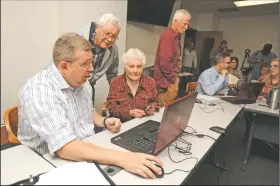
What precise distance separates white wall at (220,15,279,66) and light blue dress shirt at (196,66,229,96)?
22 centimetres

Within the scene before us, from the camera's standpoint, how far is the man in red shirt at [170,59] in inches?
56.1

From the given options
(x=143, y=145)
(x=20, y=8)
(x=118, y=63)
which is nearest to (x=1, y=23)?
(x=20, y=8)

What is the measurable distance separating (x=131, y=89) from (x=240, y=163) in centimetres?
113

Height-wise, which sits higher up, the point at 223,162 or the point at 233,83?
the point at 233,83

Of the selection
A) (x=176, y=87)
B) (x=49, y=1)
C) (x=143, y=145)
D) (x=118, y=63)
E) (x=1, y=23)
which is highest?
(x=49, y=1)

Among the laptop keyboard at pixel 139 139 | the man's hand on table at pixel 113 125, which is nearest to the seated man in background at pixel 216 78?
the laptop keyboard at pixel 139 139

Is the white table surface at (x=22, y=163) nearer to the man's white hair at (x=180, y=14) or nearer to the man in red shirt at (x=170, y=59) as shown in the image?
the man in red shirt at (x=170, y=59)

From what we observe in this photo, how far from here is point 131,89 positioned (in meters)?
1.50

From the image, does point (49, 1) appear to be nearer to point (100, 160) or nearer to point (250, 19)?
point (100, 160)

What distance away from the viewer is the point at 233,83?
61.8 inches

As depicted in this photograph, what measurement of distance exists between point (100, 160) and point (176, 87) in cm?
91

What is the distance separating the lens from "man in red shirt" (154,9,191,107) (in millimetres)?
1425

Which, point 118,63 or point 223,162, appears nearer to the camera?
point 223,162

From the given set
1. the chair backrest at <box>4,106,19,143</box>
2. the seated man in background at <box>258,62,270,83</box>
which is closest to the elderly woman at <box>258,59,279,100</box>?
the seated man in background at <box>258,62,270,83</box>
